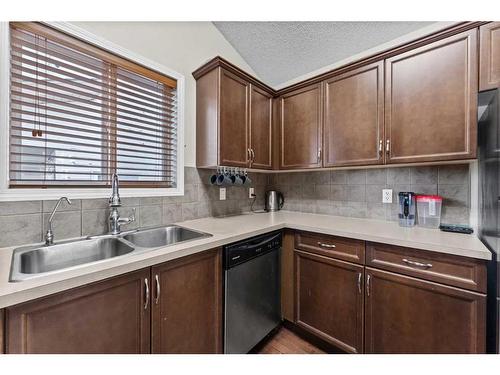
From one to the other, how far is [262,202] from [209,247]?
144 cm

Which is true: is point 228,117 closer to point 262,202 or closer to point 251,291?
point 262,202

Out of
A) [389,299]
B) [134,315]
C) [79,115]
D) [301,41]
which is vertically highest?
[301,41]

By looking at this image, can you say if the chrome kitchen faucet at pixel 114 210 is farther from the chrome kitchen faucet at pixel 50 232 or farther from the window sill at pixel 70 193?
the chrome kitchen faucet at pixel 50 232

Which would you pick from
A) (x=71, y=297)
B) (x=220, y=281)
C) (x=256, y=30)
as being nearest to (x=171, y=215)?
(x=220, y=281)

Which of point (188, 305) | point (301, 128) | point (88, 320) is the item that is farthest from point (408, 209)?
point (88, 320)

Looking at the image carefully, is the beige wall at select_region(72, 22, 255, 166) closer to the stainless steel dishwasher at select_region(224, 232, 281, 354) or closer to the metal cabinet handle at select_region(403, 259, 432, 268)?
the stainless steel dishwasher at select_region(224, 232, 281, 354)

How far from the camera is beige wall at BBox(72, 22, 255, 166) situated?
146 cm

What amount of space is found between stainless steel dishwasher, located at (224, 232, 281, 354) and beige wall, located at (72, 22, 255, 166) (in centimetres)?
93

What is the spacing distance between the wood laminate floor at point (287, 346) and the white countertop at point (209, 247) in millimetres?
887

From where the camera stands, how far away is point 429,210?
5.10ft

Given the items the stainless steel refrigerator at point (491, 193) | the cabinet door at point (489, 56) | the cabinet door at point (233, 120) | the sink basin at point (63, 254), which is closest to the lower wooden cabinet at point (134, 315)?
the sink basin at point (63, 254)

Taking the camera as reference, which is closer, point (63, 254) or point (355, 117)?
point (63, 254)

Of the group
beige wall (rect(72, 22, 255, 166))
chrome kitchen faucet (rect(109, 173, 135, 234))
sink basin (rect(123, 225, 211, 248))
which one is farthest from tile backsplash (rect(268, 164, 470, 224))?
chrome kitchen faucet (rect(109, 173, 135, 234))

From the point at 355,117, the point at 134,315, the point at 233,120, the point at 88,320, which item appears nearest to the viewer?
the point at 88,320
